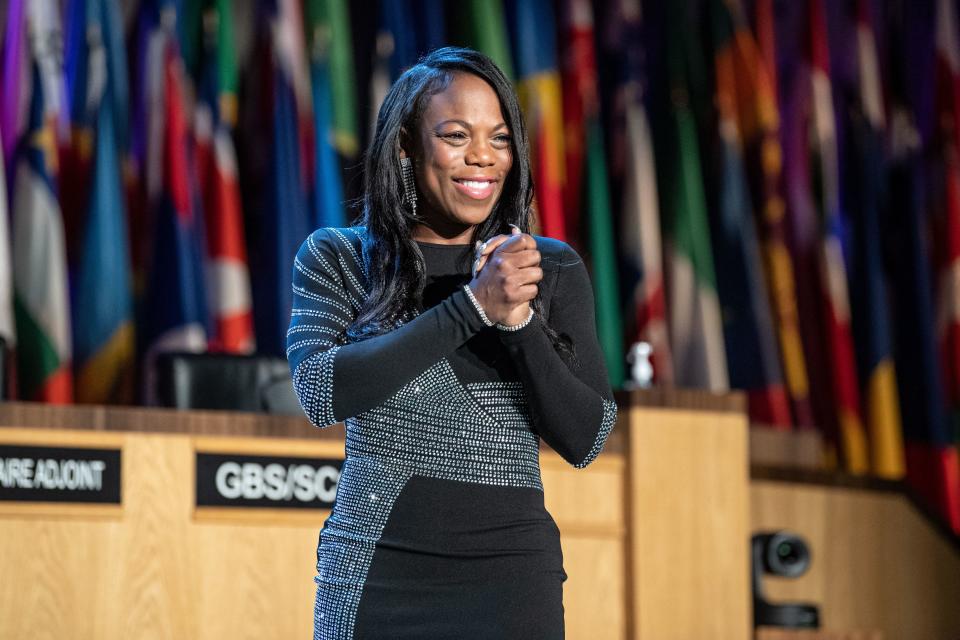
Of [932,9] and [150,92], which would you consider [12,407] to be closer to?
[150,92]

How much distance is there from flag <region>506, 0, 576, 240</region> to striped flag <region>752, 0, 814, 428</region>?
84 centimetres

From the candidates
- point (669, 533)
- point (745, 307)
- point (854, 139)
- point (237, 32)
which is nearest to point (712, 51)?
point (854, 139)

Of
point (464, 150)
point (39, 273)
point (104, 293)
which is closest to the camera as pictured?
point (464, 150)

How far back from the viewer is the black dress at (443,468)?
1.46 m

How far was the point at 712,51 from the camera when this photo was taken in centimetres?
601

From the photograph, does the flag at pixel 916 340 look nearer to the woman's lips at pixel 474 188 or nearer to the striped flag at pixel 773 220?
the striped flag at pixel 773 220

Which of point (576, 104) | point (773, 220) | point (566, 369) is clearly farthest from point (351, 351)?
point (773, 220)

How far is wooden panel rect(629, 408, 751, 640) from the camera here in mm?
3645

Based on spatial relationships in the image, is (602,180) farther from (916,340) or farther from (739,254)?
(916,340)

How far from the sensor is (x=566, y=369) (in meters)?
1.50

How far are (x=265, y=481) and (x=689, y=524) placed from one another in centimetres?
117

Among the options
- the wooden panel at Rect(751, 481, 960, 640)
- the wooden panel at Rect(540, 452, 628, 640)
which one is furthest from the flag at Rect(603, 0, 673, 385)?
the wooden panel at Rect(540, 452, 628, 640)

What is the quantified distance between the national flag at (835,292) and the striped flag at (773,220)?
14 centimetres

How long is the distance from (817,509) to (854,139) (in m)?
2.25
